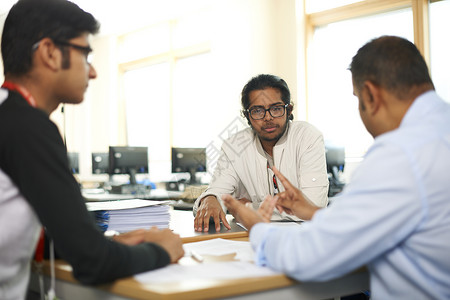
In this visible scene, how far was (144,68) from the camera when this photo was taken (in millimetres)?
8500

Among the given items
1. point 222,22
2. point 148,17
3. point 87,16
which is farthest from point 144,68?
point 87,16

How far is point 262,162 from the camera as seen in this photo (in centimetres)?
239

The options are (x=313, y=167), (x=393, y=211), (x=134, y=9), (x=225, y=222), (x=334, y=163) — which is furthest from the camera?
(x=134, y=9)

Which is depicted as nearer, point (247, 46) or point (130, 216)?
point (130, 216)

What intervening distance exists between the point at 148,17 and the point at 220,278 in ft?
24.2

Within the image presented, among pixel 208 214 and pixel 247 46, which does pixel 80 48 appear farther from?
pixel 247 46

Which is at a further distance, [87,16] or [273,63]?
[273,63]

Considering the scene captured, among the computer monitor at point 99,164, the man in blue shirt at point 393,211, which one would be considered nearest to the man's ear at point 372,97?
the man in blue shirt at point 393,211

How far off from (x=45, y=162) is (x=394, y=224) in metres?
0.75

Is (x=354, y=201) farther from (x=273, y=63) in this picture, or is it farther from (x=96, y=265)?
(x=273, y=63)

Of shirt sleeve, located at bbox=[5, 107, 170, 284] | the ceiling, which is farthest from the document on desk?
the ceiling

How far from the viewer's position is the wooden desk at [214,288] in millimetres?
875

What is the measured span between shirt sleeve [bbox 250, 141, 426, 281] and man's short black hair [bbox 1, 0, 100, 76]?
770 millimetres

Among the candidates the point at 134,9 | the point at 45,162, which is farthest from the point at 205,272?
the point at 134,9
